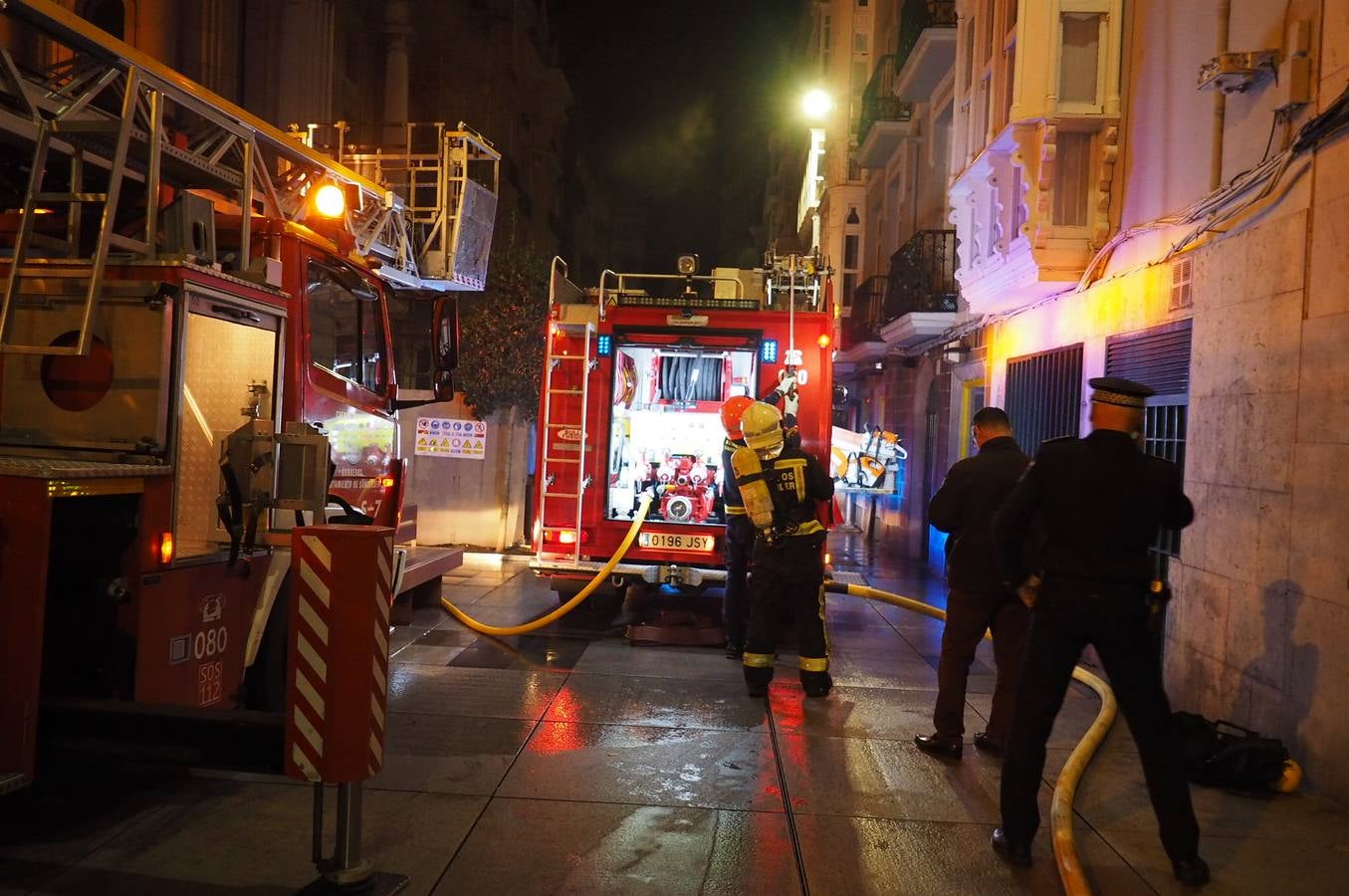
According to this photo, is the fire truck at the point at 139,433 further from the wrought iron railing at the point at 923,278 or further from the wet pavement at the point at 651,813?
the wrought iron railing at the point at 923,278

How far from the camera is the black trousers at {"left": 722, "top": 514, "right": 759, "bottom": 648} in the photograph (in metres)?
7.45

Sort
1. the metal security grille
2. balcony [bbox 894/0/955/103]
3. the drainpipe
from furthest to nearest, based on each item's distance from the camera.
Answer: balcony [bbox 894/0/955/103], the metal security grille, the drainpipe

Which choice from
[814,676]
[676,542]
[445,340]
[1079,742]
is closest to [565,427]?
[676,542]

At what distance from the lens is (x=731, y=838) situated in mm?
4176

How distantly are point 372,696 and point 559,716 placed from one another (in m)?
2.48

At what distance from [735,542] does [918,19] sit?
11.9m

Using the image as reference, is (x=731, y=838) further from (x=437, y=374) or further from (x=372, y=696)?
(x=437, y=374)

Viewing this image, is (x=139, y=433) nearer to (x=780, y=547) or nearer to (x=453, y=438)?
(x=780, y=547)

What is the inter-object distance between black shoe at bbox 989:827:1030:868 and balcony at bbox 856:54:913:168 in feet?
50.8

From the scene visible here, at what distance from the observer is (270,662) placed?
15.8 feet

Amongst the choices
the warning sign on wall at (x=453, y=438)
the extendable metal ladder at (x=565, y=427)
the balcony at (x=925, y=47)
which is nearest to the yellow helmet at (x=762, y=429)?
the extendable metal ladder at (x=565, y=427)

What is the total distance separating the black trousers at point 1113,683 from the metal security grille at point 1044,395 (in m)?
4.65

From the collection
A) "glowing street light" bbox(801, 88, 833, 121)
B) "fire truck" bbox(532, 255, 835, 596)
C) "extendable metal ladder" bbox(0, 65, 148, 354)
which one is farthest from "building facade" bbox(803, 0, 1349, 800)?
"glowing street light" bbox(801, 88, 833, 121)

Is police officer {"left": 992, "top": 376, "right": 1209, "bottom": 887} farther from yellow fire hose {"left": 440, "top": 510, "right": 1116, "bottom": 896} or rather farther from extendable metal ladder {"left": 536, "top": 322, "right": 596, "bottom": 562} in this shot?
extendable metal ladder {"left": 536, "top": 322, "right": 596, "bottom": 562}
